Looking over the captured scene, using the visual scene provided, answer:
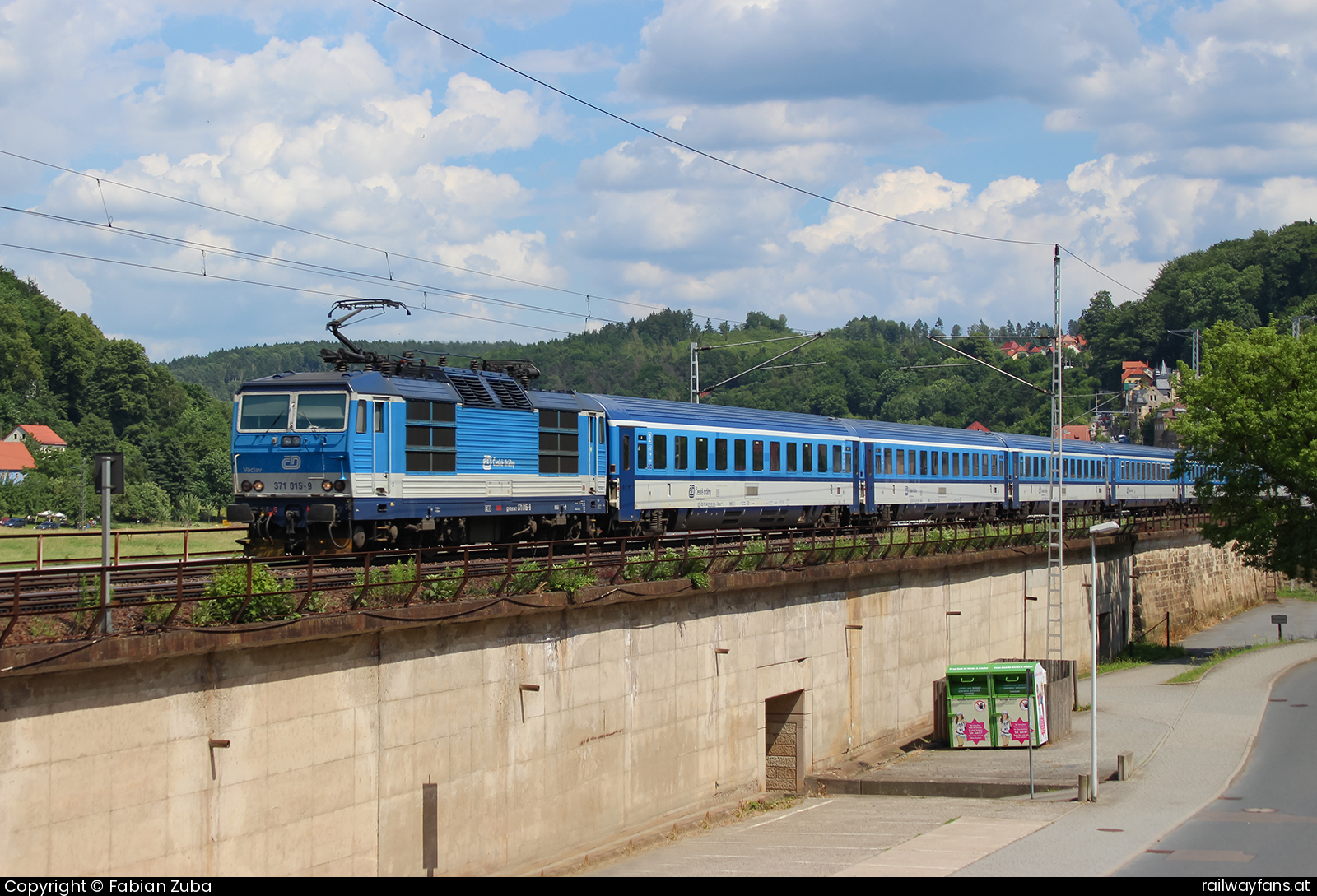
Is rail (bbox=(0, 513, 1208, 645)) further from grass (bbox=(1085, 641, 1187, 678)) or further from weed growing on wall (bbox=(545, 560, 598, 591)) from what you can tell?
grass (bbox=(1085, 641, 1187, 678))

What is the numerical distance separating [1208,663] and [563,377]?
11838 cm

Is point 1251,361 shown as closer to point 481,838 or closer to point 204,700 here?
point 481,838

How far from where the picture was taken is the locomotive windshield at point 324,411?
75.4ft

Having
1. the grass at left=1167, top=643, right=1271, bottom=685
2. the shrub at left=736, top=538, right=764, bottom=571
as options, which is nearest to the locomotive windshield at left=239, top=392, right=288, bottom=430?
the shrub at left=736, top=538, right=764, bottom=571

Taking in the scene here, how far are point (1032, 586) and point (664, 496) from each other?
2007 cm

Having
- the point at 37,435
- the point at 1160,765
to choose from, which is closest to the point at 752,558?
the point at 1160,765

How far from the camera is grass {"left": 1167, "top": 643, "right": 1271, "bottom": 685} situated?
151 feet

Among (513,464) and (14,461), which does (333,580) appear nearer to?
(513,464)

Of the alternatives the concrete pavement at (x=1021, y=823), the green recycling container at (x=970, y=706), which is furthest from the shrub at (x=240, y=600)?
the green recycling container at (x=970, y=706)

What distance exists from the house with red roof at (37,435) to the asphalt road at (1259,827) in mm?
122548

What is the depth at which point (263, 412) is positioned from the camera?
2366 centimetres

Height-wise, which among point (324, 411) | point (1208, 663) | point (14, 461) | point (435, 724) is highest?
point (14, 461)

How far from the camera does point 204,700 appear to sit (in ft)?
50.8
